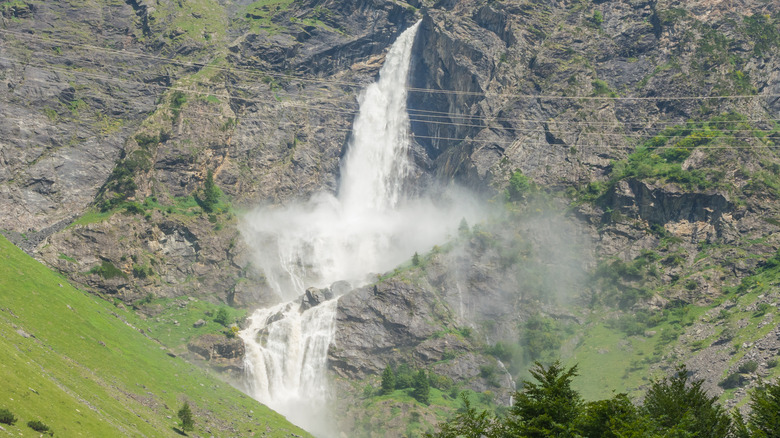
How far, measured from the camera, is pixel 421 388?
383 feet

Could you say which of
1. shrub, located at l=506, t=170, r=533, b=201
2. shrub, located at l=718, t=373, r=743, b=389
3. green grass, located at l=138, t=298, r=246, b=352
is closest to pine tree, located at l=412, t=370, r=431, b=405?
green grass, located at l=138, t=298, r=246, b=352

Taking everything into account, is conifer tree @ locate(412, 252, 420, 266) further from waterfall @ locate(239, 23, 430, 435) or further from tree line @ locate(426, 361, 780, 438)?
tree line @ locate(426, 361, 780, 438)

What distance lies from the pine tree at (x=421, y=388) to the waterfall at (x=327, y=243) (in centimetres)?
1704

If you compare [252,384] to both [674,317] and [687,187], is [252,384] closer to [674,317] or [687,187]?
[674,317]

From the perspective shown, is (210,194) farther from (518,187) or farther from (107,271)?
(518,187)

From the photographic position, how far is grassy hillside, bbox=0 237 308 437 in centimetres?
5744

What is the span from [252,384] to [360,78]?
335 ft

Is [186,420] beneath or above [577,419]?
beneath

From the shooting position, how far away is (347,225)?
171250mm

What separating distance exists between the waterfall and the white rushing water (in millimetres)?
210

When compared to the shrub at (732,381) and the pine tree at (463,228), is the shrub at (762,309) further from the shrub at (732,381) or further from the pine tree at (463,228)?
the pine tree at (463,228)

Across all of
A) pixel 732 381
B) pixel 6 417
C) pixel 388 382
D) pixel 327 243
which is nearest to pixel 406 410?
pixel 388 382

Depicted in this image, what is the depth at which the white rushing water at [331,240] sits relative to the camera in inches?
4906

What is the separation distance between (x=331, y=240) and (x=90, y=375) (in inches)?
3478
